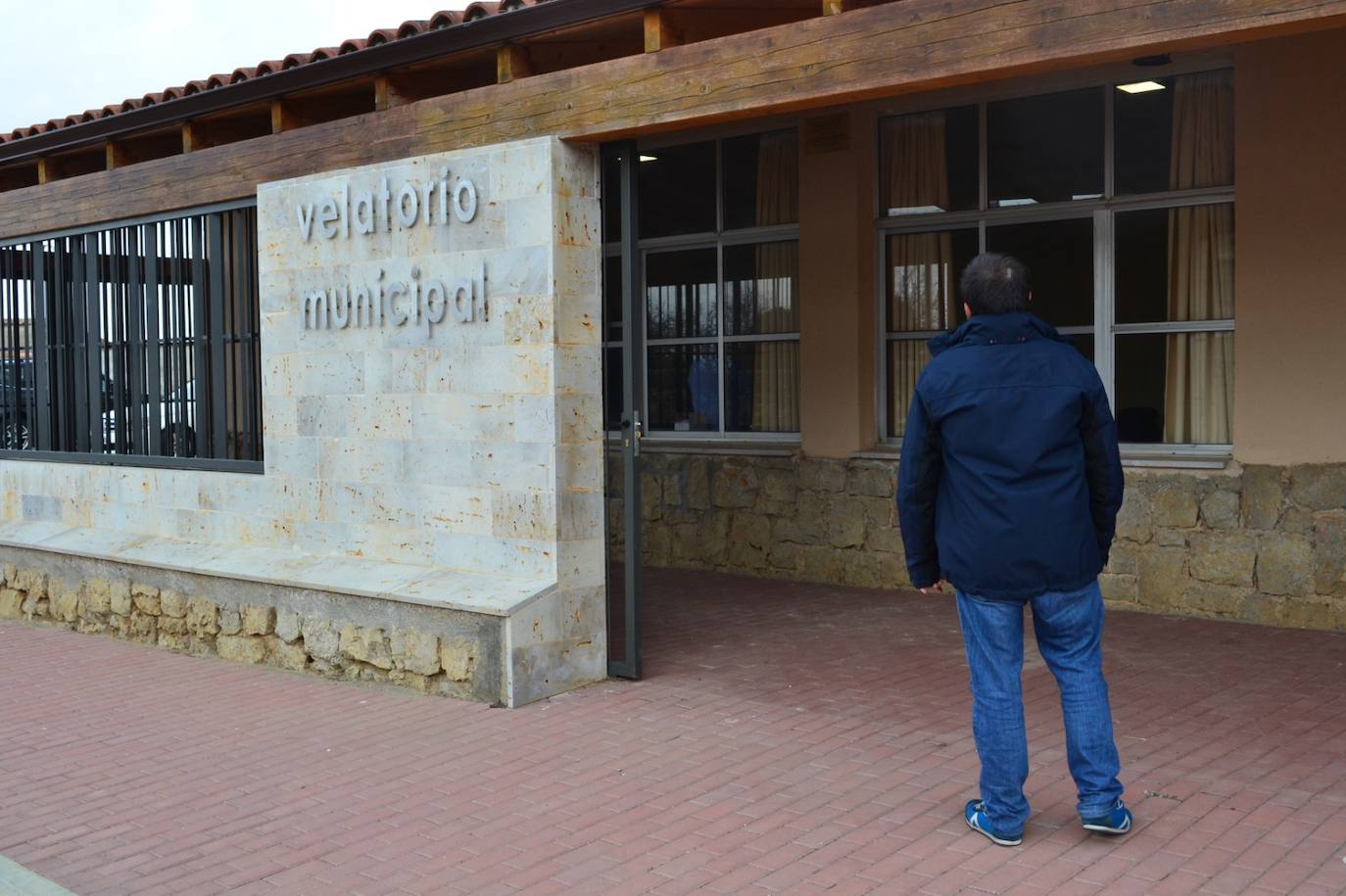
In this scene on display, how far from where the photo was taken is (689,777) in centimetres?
529

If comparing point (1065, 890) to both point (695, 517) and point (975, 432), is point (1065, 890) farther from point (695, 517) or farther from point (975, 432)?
point (695, 517)

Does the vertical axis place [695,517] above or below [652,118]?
below

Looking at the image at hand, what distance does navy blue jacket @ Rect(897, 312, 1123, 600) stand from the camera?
4188 millimetres

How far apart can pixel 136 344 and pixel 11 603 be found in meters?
2.26

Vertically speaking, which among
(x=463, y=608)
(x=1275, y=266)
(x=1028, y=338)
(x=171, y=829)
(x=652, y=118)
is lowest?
(x=171, y=829)

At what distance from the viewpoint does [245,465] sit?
323 inches

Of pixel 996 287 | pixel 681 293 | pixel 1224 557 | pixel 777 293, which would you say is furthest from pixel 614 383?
pixel 996 287

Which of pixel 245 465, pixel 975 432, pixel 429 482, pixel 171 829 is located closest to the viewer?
pixel 975 432

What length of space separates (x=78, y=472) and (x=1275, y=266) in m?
8.01

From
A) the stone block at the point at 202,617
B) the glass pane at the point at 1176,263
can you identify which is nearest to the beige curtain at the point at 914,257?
the glass pane at the point at 1176,263

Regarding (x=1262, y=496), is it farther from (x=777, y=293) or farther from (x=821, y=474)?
(x=777, y=293)

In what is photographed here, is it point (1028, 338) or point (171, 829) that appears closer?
point (1028, 338)

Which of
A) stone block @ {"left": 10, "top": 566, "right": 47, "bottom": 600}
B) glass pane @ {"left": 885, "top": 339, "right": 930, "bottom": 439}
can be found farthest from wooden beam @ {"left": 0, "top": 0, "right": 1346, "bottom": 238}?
glass pane @ {"left": 885, "top": 339, "right": 930, "bottom": 439}

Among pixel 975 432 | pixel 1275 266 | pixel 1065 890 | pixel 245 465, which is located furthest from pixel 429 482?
pixel 1275 266
